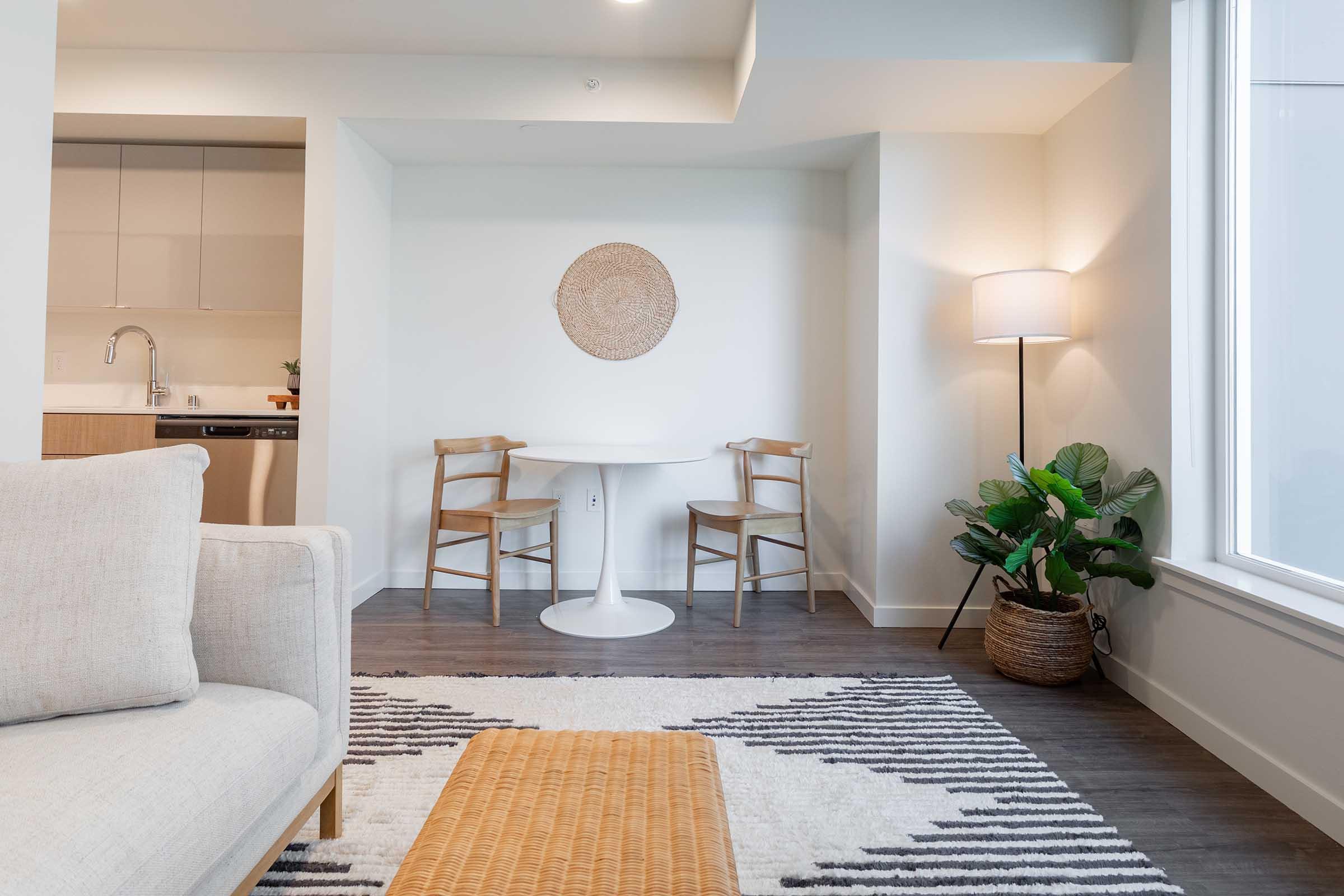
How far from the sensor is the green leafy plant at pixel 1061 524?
2.28 metres

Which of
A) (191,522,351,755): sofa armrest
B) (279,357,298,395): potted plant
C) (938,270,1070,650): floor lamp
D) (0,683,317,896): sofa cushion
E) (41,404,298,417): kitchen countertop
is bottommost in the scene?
(0,683,317,896): sofa cushion

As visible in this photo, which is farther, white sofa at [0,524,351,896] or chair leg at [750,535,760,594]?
chair leg at [750,535,760,594]

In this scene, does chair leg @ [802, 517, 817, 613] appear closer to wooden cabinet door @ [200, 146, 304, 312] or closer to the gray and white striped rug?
the gray and white striped rug

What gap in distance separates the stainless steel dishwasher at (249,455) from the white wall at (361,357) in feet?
0.63

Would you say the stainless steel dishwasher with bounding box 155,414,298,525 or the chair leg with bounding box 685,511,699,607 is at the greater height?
the stainless steel dishwasher with bounding box 155,414,298,525

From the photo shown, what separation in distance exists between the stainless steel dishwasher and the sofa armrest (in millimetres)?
2059

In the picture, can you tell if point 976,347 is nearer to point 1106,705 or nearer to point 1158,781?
point 1106,705

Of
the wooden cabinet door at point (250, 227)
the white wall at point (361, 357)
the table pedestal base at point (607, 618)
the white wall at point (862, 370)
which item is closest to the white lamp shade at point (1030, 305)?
the white wall at point (862, 370)

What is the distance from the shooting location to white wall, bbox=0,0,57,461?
1635mm

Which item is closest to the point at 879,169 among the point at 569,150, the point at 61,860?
the point at 569,150

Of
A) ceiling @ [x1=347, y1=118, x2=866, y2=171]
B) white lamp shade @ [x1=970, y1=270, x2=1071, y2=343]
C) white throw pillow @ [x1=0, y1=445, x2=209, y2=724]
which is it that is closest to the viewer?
white throw pillow @ [x1=0, y1=445, x2=209, y2=724]

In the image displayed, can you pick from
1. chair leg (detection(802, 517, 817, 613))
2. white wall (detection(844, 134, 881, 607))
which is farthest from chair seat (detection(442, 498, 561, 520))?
white wall (detection(844, 134, 881, 607))

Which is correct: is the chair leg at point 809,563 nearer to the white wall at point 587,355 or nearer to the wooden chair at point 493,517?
the white wall at point 587,355

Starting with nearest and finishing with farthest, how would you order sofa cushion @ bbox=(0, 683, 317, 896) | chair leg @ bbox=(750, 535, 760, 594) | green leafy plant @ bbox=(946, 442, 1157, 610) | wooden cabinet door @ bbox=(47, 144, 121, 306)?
sofa cushion @ bbox=(0, 683, 317, 896), green leafy plant @ bbox=(946, 442, 1157, 610), wooden cabinet door @ bbox=(47, 144, 121, 306), chair leg @ bbox=(750, 535, 760, 594)
